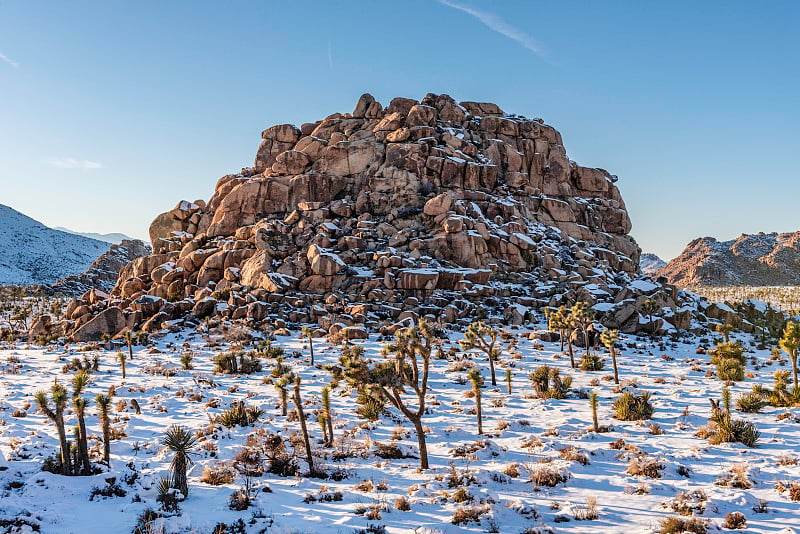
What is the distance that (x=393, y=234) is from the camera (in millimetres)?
50531

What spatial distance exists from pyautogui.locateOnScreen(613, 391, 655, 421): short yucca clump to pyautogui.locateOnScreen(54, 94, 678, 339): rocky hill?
21.0 meters

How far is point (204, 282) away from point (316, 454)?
125 feet

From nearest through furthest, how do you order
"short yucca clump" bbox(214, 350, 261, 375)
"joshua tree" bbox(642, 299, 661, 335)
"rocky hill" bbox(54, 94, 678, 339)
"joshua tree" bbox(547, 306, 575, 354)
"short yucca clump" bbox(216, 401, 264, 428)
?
"short yucca clump" bbox(216, 401, 264, 428)
"short yucca clump" bbox(214, 350, 261, 375)
"joshua tree" bbox(547, 306, 575, 354)
"joshua tree" bbox(642, 299, 661, 335)
"rocky hill" bbox(54, 94, 678, 339)

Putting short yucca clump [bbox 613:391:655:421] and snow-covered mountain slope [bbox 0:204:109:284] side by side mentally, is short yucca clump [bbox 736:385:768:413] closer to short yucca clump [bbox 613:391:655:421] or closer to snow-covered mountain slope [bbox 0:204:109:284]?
short yucca clump [bbox 613:391:655:421]

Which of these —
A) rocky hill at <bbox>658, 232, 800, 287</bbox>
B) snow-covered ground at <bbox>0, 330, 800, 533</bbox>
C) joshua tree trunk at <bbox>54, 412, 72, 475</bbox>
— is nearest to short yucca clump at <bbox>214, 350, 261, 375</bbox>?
snow-covered ground at <bbox>0, 330, 800, 533</bbox>

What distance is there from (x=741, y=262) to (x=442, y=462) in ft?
588

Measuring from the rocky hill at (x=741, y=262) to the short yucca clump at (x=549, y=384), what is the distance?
13249cm

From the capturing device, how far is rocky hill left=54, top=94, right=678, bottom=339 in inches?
1704

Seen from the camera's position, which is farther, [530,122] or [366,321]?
[530,122]

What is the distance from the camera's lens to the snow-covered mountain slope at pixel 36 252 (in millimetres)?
112750

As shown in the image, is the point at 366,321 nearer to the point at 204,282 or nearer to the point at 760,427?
the point at 204,282

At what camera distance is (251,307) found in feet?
135

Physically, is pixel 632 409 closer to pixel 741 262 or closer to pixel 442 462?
pixel 442 462

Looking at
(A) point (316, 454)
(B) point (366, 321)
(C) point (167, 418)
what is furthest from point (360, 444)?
(B) point (366, 321)
